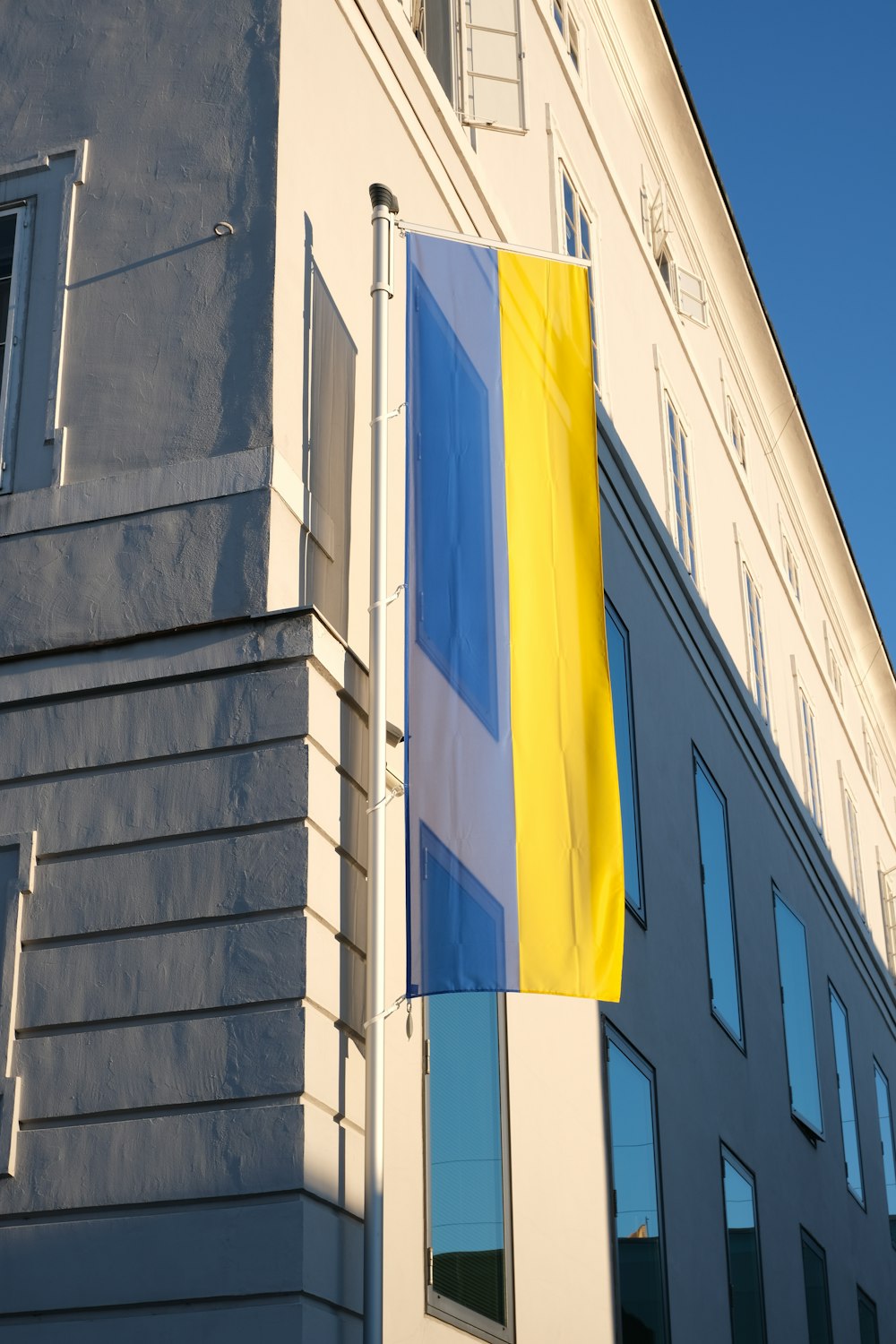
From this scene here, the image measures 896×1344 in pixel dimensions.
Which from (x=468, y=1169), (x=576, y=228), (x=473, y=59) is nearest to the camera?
(x=468, y=1169)

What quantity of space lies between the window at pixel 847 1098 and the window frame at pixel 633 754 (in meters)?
8.89

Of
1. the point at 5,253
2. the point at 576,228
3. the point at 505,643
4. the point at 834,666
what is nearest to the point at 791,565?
the point at 834,666

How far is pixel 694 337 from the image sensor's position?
22.4 meters

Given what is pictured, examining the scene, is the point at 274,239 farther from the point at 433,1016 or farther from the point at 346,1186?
the point at 346,1186

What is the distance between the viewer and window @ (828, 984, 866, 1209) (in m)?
21.6

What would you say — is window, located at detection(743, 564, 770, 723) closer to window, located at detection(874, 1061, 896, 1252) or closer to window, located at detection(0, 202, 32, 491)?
window, located at detection(874, 1061, 896, 1252)

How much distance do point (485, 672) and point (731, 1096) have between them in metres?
8.11

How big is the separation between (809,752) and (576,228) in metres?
11.1

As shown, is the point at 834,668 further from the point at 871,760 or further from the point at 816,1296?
the point at 816,1296

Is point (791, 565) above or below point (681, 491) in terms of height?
above

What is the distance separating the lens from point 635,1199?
1239cm

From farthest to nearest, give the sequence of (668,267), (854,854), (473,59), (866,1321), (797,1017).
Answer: (854,854) < (668,267) < (866,1321) < (797,1017) < (473,59)

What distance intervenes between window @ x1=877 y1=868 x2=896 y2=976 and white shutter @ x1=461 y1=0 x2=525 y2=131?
1963cm

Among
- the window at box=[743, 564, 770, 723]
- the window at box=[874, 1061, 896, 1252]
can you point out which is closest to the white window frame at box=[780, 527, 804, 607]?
the window at box=[743, 564, 770, 723]
